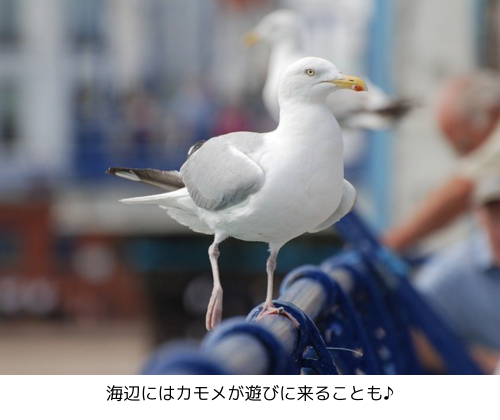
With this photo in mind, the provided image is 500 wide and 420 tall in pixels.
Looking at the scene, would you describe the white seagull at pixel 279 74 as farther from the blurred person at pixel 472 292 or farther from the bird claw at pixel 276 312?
the blurred person at pixel 472 292

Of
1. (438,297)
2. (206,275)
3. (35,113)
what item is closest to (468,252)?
(438,297)

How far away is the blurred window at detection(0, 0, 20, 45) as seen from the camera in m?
8.20

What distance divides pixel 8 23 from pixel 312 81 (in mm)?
8120

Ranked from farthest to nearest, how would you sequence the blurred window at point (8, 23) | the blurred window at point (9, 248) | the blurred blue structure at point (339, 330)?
the blurred window at point (8, 23) → the blurred window at point (9, 248) → the blurred blue structure at point (339, 330)

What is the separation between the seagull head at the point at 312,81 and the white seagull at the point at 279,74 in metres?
0.40

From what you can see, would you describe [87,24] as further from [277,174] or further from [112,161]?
[277,174]

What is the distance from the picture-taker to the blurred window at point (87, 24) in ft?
26.4

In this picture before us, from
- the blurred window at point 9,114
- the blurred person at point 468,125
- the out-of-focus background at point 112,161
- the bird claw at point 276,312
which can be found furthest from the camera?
the blurred window at point 9,114

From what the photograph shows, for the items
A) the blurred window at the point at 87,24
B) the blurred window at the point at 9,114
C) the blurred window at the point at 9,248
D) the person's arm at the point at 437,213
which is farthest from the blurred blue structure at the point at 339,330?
the blurred window at the point at 87,24

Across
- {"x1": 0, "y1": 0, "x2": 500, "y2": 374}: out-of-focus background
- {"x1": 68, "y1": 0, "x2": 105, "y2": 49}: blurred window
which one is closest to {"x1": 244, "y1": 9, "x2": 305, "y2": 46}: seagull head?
{"x1": 0, "y1": 0, "x2": 500, "y2": 374}: out-of-focus background

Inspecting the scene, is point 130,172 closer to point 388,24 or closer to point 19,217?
point 388,24

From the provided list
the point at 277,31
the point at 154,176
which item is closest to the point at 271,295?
the point at 154,176

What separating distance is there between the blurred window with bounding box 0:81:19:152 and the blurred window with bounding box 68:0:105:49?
2.15 ft

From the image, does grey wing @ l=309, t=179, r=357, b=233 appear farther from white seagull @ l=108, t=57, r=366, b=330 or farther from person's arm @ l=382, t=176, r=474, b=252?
person's arm @ l=382, t=176, r=474, b=252
